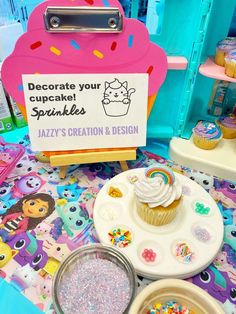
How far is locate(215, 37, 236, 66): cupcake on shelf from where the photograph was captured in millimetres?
731

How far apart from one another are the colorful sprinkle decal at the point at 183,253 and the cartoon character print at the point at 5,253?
13.9 inches

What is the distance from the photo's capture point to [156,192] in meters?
0.58

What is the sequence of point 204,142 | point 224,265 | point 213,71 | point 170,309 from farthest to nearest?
point 204,142 < point 213,71 < point 224,265 < point 170,309

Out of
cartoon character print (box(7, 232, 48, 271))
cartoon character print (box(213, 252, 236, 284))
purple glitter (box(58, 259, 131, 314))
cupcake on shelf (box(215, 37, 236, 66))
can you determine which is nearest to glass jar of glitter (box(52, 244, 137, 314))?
purple glitter (box(58, 259, 131, 314))

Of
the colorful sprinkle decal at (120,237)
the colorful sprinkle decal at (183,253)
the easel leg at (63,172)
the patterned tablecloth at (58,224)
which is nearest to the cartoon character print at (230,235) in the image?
the patterned tablecloth at (58,224)

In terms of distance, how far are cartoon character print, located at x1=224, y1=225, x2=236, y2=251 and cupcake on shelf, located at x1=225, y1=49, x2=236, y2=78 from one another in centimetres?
37

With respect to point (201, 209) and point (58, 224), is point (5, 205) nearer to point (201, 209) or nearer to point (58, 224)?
point (58, 224)

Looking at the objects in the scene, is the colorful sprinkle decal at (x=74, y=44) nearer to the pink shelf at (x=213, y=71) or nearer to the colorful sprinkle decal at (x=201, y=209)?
the pink shelf at (x=213, y=71)

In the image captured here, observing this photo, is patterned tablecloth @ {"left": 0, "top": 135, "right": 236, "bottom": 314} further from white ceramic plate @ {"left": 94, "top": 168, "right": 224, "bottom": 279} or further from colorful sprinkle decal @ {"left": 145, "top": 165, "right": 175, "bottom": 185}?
colorful sprinkle decal @ {"left": 145, "top": 165, "right": 175, "bottom": 185}

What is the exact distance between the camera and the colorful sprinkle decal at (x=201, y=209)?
2.15 ft

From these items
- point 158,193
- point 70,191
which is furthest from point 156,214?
point 70,191

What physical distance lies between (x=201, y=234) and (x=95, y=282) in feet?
0.82

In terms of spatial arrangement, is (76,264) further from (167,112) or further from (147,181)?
(167,112)

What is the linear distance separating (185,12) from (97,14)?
240mm
